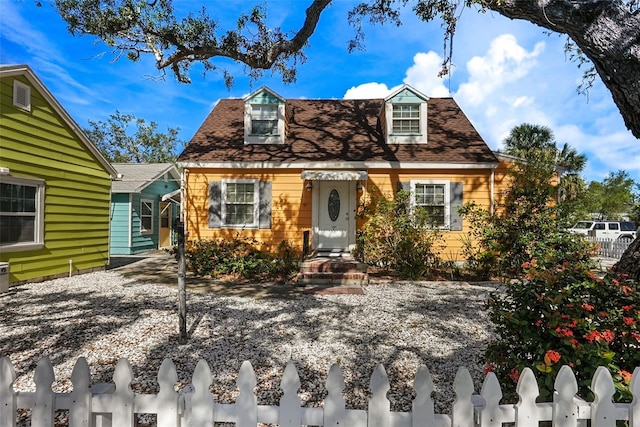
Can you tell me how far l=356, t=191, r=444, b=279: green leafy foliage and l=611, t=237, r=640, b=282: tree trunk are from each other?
5.97m

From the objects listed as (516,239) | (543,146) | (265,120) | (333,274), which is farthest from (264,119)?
(543,146)

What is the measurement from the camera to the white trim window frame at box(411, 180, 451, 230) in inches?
399

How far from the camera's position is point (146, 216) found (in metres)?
15.3

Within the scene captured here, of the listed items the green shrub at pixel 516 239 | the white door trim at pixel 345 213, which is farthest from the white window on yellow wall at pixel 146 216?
the green shrub at pixel 516 239

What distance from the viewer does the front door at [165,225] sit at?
55.2 ft

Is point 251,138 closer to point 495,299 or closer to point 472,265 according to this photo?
point 472,265

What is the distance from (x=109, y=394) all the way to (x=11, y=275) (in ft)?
26.1

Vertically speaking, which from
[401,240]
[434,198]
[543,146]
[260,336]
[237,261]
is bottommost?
[260,336]

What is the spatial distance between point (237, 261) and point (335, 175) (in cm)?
369

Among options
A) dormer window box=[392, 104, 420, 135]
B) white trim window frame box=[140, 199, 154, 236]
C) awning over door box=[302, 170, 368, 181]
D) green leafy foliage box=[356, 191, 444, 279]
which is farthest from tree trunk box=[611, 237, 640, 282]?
white trim window frame box=[140, 199, 154, 236]

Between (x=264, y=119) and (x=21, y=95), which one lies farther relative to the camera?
(x=264, y=119)

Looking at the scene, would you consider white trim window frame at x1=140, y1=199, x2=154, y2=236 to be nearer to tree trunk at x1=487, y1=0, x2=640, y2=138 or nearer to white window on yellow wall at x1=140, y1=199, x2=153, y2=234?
white window on yellow wall at x1=140, y1=199, x2=153, y2=234

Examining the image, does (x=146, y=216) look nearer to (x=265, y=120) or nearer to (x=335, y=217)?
(x=265, y=120)

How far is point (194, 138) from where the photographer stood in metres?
11.4
